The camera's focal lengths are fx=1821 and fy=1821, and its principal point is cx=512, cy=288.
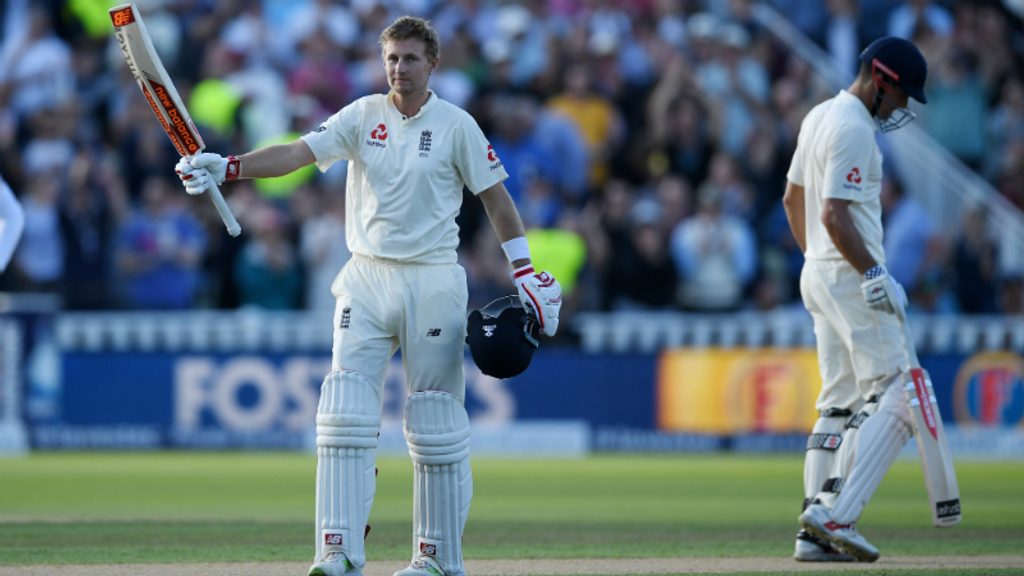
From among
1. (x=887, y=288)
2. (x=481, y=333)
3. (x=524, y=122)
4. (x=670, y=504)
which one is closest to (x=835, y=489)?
(x=887, y=288)

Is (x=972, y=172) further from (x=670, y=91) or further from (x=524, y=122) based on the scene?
(x=524, y=122)

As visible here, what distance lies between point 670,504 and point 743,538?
90.2 inches

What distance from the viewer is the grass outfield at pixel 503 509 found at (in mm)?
8719

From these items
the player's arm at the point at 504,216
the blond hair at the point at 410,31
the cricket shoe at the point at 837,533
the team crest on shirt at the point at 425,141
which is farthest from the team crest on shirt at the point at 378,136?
the cricket shoe at the point at 837,533

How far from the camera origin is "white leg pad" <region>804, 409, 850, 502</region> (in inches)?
330

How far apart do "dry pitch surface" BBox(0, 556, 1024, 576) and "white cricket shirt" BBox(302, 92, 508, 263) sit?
1.43 metres

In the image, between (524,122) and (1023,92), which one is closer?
(524,122)

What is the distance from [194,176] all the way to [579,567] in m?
2.42

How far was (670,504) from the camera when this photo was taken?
11.6 m

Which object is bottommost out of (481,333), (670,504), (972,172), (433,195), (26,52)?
(670,504)

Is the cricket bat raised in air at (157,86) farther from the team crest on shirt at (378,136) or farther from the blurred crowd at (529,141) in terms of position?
the blurred crowd at (529,141)

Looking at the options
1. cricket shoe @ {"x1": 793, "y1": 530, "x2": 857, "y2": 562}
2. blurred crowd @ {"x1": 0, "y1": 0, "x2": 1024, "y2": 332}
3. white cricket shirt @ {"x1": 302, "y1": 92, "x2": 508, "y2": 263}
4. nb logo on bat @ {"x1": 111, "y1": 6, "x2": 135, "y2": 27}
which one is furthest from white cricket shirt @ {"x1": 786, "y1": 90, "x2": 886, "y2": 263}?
blurred crowd @ {"x1": 0, "y1": 0, "x2": 1024, "y2": 332}

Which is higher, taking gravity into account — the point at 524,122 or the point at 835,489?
the point at 524,122

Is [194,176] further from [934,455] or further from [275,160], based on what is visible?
[934,455]
